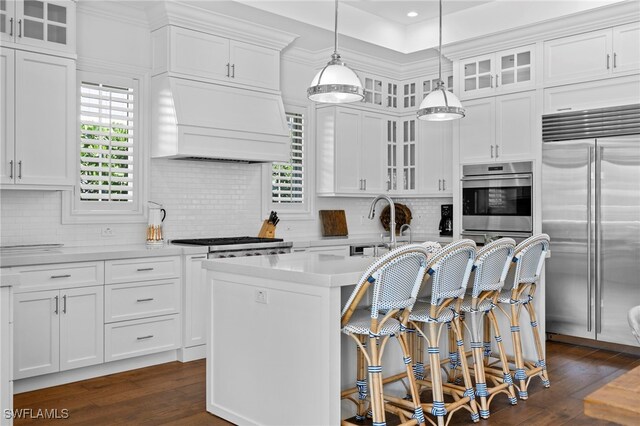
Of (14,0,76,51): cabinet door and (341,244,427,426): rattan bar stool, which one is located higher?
(14,0,76,51): cabinet door

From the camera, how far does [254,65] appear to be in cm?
542

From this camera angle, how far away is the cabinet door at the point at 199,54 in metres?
4.88

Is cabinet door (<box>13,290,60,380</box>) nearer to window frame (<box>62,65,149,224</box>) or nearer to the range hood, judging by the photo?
window frame (<box>62,65,149,224</box>)

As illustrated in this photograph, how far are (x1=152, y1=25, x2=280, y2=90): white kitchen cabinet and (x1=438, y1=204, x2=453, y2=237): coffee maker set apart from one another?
252cm

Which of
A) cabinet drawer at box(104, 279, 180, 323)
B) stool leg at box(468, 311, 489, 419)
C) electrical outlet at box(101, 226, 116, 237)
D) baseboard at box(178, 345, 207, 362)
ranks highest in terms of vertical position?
electrical outlet at box(101, 226, 116, 237)

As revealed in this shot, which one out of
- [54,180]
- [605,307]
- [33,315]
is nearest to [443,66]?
[605,307]

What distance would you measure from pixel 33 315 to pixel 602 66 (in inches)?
199

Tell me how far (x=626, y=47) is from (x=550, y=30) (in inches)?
27.7

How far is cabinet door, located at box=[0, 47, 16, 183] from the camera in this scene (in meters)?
3.97

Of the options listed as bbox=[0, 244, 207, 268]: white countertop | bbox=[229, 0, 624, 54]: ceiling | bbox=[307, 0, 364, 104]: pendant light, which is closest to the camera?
bbox=[307, 0, 364, 104]: pendant light

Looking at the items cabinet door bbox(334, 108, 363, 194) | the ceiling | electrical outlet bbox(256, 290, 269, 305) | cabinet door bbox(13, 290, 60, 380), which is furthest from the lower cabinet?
cabinet door bbox(334, 108, 363, 194)

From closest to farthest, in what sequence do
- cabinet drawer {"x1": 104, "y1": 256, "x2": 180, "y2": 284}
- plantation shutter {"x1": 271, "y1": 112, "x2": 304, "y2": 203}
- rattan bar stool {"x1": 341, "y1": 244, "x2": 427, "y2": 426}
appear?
rattan bar stool {"x1": 341, "y1": 244, "x2": 427, "y2": 426} → cabinet drawer {"x1": 104, "y1": 256, "x2": 180, "y2": 284} → plantation shutter {"x1": 271, "y1": 112, "x2": 304, "y2": 203}

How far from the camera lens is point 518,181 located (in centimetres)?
564

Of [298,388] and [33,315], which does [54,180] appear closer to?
[33,315]
